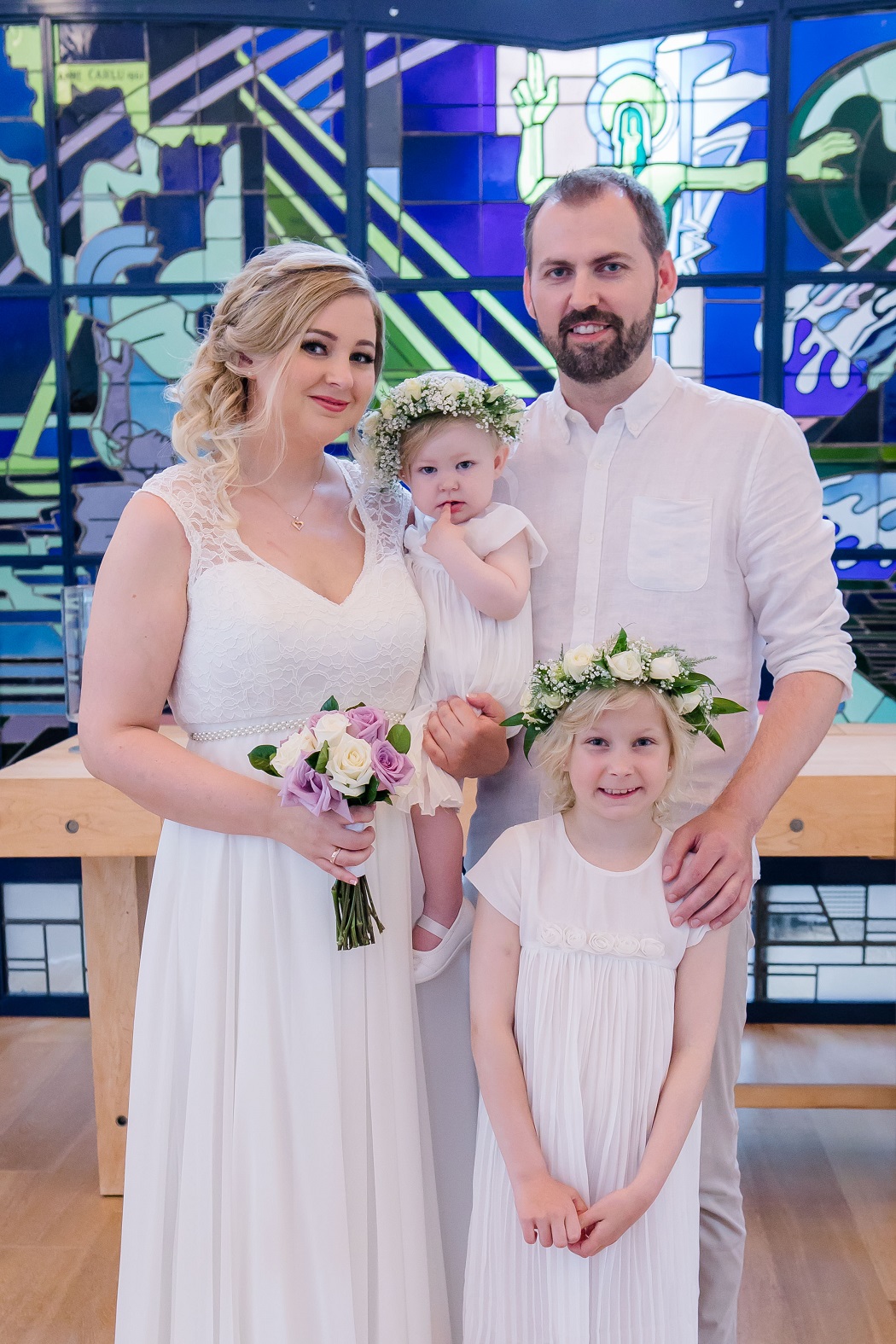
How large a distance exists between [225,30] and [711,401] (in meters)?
2.77

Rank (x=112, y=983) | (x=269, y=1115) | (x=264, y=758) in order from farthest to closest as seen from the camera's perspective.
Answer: (x=112, y=983) → (x=269, y=1115) → (x=264, y=758)

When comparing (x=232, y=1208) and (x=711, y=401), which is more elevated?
(x=711, y=401)

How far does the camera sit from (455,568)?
1.96 meters

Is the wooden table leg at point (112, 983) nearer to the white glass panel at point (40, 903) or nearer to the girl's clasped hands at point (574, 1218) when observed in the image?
the white glass panel at point (40, 903)

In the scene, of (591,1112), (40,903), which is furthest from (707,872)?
(40,903)

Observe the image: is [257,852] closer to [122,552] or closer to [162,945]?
[162,945]

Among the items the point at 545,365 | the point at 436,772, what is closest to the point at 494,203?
the point at 545,365

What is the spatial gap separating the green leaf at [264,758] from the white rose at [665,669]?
57 centimetres

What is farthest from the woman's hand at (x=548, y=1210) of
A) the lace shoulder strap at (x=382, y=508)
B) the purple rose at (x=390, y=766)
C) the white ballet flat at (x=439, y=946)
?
the lace shoulder strap at (x=382, y=508)

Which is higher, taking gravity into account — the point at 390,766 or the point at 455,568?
the point at 455,568

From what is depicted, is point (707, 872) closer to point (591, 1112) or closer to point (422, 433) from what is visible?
point (591, 1112)

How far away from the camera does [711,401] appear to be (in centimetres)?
210

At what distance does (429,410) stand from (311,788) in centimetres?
76

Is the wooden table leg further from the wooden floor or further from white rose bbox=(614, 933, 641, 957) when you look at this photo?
white rose bbox=(614, 933, 641, 957)
